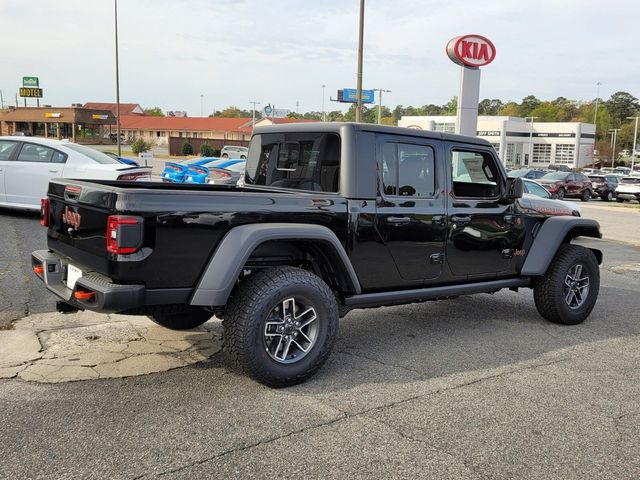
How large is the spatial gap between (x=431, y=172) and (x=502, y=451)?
2.55 meters

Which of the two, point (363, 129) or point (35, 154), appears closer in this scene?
point (363, 129)

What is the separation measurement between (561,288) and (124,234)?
4.35m

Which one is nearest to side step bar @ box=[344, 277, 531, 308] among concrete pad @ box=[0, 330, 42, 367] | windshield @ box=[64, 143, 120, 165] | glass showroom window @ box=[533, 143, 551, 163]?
concrete pad @ box=[0, 330, 42, 367]

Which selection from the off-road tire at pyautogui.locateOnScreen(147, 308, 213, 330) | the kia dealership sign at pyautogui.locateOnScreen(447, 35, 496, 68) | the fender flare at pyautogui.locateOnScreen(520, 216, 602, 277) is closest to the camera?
the off-road tire at pyautogui.locateOnScreen(147, 308, 213, 330)

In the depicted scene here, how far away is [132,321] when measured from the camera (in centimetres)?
586

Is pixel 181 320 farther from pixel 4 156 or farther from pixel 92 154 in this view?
pixel 4 156

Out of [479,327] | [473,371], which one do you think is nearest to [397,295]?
[473,371]

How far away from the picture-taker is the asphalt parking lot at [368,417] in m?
3.23

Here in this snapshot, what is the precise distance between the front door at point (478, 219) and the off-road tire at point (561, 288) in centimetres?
49

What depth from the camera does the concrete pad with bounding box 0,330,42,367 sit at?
15.4 ft

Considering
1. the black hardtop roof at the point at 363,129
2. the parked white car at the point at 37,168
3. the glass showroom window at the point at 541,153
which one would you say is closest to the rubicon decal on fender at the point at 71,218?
the black hardtop roof at the point at 363,129

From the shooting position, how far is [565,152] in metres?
89.3

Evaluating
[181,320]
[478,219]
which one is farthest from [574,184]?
[181,320]

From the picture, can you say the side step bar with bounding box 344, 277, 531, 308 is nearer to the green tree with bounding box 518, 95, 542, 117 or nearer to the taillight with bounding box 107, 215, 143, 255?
the taillight with bounding box 107, 215, 143, 255
